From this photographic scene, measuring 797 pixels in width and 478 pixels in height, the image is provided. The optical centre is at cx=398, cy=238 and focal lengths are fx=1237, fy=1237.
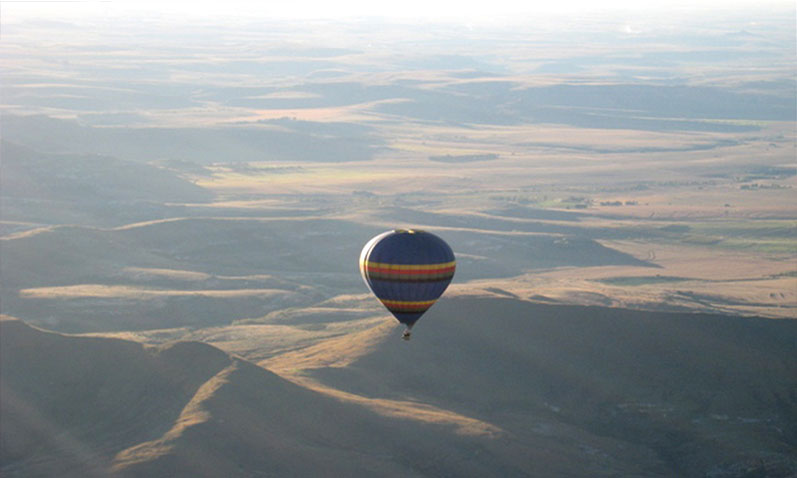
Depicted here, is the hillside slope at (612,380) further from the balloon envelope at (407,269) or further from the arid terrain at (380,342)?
the balloon envelope at (407,269)

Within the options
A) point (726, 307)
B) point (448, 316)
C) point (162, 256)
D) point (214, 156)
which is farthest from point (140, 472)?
point (214, 156)

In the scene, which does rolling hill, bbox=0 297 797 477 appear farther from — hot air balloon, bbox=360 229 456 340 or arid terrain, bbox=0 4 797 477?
hot air balloon, bbox=360 229 456 340

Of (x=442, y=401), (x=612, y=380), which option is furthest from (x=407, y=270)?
(x=612, y=380)

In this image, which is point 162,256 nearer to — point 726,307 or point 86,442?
point 726,307

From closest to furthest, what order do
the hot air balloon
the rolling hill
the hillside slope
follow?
the hot air balloon → the rolling hill → the hillside slope

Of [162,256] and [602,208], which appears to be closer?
[162,256]

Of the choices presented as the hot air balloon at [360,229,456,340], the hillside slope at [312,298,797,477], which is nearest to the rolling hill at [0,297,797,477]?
the hillside slope at [312,298,797,477]

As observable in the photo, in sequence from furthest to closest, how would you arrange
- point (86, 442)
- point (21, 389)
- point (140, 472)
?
point (21, 389) → point (86, 442) → point (140, 472)
